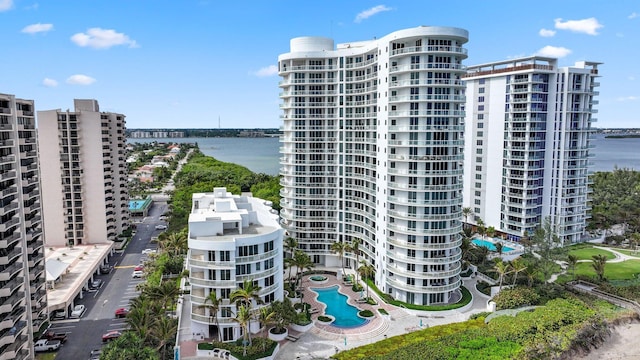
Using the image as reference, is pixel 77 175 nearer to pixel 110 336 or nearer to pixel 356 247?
pixel 110 336

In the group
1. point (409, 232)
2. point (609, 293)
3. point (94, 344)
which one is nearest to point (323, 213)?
point (409, 232)

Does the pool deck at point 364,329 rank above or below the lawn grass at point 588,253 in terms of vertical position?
below

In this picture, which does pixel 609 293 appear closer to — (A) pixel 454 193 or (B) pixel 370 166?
(A) pixel 454 193

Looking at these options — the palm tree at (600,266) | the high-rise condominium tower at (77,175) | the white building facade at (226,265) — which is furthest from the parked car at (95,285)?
the palm tree at (600,266)

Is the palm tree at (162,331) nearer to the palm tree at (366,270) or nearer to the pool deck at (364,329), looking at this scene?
the pool deck at (364,329)

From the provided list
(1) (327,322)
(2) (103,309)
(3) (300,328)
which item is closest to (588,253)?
(1) (327,322)
